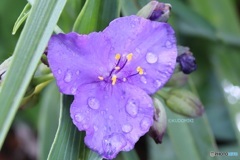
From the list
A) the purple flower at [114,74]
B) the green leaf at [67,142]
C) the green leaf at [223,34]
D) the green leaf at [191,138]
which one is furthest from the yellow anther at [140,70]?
the green leaf at [223,34]

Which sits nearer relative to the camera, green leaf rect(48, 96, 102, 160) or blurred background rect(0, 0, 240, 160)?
green leaf rect(48, 96, 102, 160)

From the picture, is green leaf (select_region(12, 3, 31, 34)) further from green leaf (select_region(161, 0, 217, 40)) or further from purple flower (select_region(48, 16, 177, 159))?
green leaf (select_region(161, 0, 217, 40))

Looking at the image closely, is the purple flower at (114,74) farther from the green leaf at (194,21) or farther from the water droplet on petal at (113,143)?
the green leaf at (194,21)

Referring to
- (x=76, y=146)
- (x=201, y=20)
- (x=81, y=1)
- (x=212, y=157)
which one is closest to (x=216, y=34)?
(x=201, y=20)

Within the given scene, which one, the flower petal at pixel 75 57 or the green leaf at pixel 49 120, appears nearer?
the flower petal at pixel 75 57

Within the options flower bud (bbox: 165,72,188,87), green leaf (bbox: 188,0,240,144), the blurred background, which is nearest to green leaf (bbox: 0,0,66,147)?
flower bud (bbox: 165,72,188,87)

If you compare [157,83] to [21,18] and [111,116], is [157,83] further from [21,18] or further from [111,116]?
[21,18]
